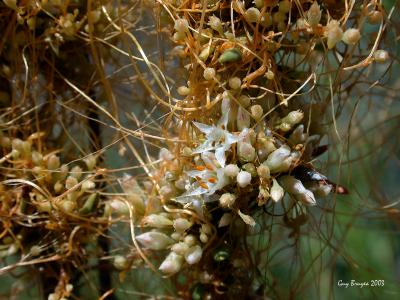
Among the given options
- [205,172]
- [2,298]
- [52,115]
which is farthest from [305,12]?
[2,298]

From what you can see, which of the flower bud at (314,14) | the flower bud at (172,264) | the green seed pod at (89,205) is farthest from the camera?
the green seed pod at (89,205)

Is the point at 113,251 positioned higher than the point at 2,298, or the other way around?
the point at 113,251

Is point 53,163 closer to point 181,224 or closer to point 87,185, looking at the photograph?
point 87,185

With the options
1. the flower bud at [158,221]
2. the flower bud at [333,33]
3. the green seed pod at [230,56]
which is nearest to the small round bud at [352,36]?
the flower bud at [333,33]

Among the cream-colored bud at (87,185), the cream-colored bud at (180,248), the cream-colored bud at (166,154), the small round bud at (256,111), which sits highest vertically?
the small round bud at (256,111)

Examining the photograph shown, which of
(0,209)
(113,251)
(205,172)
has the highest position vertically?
(205,172)

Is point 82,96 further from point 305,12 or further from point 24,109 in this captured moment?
point 305,12

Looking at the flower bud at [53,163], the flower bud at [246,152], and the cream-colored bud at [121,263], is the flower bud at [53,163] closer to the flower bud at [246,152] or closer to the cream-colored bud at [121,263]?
the cream-colored bud at [121,263]
